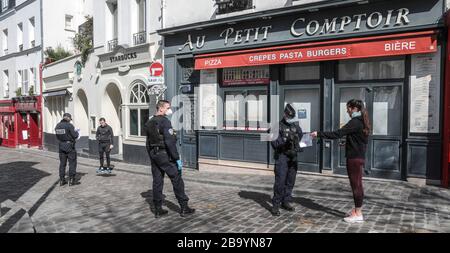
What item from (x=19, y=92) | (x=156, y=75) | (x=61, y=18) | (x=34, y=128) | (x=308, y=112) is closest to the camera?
(x=308, y=112)

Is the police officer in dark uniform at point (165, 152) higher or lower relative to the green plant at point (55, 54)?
lower

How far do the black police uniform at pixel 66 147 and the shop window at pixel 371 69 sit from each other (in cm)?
706

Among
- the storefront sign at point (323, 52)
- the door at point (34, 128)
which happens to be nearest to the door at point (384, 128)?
the storefront sign at point (323, 52)

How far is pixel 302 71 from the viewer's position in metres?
9.94

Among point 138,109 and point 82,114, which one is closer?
point 138,109

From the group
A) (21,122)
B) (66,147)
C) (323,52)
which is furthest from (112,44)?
(21,122)

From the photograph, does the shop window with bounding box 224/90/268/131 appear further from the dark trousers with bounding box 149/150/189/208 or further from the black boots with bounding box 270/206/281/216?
the dark trousers with bounding box 149/150/189/208

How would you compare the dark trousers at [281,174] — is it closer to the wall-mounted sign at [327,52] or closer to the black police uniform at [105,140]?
the wall-mounted sign at [327,52]

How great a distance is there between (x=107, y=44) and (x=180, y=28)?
5.13 metres

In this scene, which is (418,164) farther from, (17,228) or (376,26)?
Answer: (17,228)

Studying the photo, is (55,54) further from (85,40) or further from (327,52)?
Answer: (327,52)

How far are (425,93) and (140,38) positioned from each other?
9792 millimetres

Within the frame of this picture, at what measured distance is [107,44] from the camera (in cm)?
1573

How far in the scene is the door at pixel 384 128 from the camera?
8.50m
